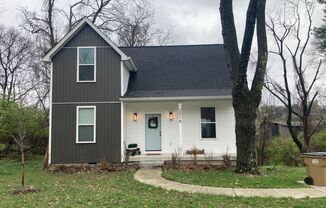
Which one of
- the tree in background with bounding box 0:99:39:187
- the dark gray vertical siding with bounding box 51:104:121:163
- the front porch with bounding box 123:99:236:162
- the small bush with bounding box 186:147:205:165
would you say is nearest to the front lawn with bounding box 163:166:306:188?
the small bush with bounding box 186:147:205:165

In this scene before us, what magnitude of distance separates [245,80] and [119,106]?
20.2 feet

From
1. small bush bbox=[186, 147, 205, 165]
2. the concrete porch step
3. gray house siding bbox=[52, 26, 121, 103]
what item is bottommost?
the concrete porch step

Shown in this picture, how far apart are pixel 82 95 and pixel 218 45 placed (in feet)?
28.3

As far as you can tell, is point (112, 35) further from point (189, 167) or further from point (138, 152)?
point (189, 167)

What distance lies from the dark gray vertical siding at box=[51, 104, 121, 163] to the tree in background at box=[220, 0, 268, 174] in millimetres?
5779

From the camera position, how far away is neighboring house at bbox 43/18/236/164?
1484 centimetres

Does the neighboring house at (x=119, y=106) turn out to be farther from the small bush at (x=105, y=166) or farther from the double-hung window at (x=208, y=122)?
the small bush at (x=105, y=166)

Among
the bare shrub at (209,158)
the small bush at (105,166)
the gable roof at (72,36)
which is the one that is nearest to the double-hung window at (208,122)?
the bare shrub at (209,158)

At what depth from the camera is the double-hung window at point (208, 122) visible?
1600 cm

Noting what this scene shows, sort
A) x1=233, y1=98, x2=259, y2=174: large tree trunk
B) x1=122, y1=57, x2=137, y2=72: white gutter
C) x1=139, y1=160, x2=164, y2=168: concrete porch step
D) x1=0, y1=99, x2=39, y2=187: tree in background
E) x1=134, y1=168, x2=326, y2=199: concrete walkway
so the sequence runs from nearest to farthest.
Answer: x1=134, y1=168, x2=326, y2=199: concrete walkway, x1=233, y1=98, x2=259, y2=174: large tree trunk, x1=139, y1=160, x2=164, y2=168: concrete porch step, x1=122, y1=57, x2=137, y2=72: white gutter, x1=0, y1=99, x2=39, y2=187: tree in background

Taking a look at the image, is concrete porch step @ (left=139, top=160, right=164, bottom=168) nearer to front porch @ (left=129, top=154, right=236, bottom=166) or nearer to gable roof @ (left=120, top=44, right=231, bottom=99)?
front porch @ (left=129, top=154, right=236, bottom=166)

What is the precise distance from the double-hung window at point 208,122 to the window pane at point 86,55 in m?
5.92

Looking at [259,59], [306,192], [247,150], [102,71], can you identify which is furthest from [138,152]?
[306,192]

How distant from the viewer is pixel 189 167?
1328cm
